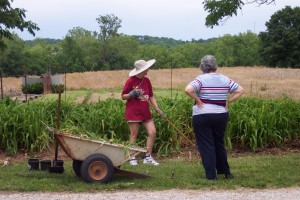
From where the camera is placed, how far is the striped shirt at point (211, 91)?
6.75m

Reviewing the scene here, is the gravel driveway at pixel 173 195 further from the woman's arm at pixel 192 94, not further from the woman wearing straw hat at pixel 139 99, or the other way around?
the woman wearing straw hat at pixel 139 99

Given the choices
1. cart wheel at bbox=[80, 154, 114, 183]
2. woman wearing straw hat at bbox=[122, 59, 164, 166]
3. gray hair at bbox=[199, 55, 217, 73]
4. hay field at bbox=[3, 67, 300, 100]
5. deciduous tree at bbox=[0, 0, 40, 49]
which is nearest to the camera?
cart wheel at bbox=[80, 154, 114, 183]

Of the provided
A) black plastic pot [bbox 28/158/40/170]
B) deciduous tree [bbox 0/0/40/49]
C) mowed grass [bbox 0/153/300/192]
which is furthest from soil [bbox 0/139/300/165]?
deciduous tree [bbox 0/0/40/49]

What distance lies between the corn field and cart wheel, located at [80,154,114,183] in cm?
253

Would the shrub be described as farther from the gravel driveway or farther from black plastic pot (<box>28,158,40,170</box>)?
the gravel driveway

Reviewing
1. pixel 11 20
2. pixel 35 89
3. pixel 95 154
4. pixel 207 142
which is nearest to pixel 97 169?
pixel 95 154

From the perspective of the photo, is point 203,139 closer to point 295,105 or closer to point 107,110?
point 107,110

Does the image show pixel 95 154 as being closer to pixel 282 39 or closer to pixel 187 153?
pixel 187 153

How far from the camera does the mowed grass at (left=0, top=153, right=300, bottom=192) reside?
635cm

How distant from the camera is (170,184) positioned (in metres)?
6.46

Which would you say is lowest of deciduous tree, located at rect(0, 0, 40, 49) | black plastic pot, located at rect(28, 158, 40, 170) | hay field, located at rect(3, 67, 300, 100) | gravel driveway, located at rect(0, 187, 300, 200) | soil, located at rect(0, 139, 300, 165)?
soil, located at rect(0, 139, 300, 165)

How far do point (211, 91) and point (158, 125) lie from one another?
122 inches

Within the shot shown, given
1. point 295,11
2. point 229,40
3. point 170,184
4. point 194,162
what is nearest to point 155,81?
point 194,162

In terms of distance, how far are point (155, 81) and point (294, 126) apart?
70.6 feet
